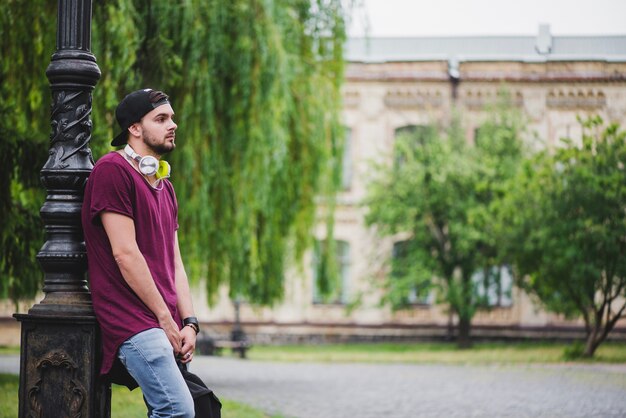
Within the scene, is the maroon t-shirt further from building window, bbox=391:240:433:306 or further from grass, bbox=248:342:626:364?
building window, bbox=391:240:433:306

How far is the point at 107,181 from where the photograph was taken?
4.74 metres

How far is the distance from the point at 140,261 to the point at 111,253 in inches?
7.7

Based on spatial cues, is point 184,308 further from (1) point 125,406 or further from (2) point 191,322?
(1) point 125,406

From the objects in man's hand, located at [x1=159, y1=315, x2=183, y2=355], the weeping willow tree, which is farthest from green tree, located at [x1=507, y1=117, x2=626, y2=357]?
man's hand, located at [x1=159, y1=315, x2=183, y2=355]

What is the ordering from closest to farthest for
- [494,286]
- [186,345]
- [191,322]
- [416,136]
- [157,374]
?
[157,374] < [186,345] < [191,322] < [416,136] < [494,286]

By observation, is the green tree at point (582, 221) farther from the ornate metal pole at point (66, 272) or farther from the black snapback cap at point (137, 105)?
the black snapback cap at point (137, 105)

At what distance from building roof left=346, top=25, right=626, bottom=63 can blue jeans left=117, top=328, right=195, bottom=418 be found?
36.7 m

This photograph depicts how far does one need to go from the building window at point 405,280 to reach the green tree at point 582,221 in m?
5.53

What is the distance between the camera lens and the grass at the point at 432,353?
27938mm

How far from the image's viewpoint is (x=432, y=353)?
31891 mm

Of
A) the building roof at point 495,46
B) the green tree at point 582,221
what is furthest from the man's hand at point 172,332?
the building roof at point 495,46

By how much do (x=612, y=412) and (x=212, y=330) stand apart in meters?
24.7

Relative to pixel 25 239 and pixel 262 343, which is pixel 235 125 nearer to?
pixel 25 239

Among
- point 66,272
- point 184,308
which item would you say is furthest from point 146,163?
point 66,272
